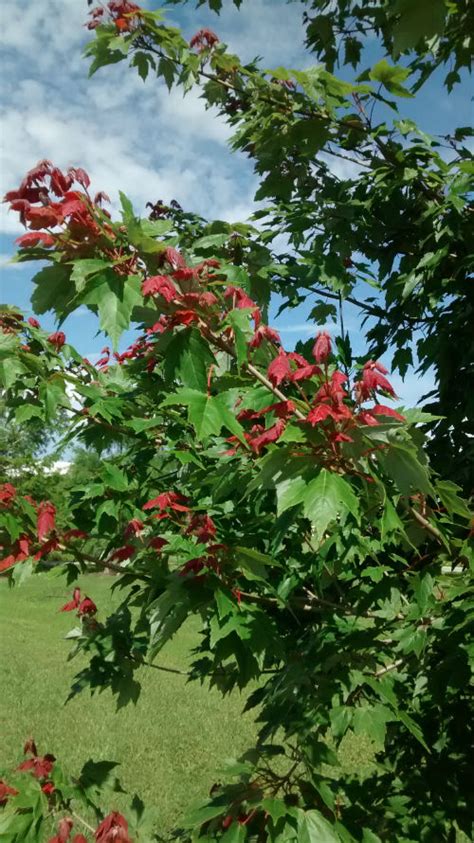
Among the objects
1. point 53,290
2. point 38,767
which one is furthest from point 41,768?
point 53,290

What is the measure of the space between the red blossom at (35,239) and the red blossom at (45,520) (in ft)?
4.39

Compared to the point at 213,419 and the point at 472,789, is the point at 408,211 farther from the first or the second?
the point at 472,789

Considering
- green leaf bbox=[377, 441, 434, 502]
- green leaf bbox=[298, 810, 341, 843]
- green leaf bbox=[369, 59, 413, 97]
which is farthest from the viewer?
green leaf bbox=[369, 59, 413, 97]

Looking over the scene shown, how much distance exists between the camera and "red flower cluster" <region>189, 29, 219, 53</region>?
3.20 metres

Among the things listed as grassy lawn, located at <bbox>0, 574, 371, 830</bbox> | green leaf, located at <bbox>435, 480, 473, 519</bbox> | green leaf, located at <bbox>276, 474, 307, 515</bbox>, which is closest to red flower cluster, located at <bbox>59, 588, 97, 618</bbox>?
grassy lawn, located at <bbox>0, 574, 371, 830</bbox>

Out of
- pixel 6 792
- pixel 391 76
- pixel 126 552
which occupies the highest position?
pixel 391 76

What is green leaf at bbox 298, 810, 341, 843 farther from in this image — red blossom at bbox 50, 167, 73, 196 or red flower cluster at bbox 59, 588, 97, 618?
red blossom at bbox 50, 167, 73, 196

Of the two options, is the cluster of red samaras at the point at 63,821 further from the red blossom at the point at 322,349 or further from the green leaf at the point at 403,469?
the red blossom at the point at 322,349

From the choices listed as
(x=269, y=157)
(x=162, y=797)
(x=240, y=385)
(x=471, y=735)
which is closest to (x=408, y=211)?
(x=269, y=157)

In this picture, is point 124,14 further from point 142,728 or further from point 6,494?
point 142,728

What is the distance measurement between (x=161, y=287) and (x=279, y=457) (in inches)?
18.2

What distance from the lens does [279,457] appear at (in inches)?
56.7

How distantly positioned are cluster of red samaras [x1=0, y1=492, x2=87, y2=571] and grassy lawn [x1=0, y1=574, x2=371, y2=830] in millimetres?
2378

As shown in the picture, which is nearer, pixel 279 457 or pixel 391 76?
pixel 279 457
